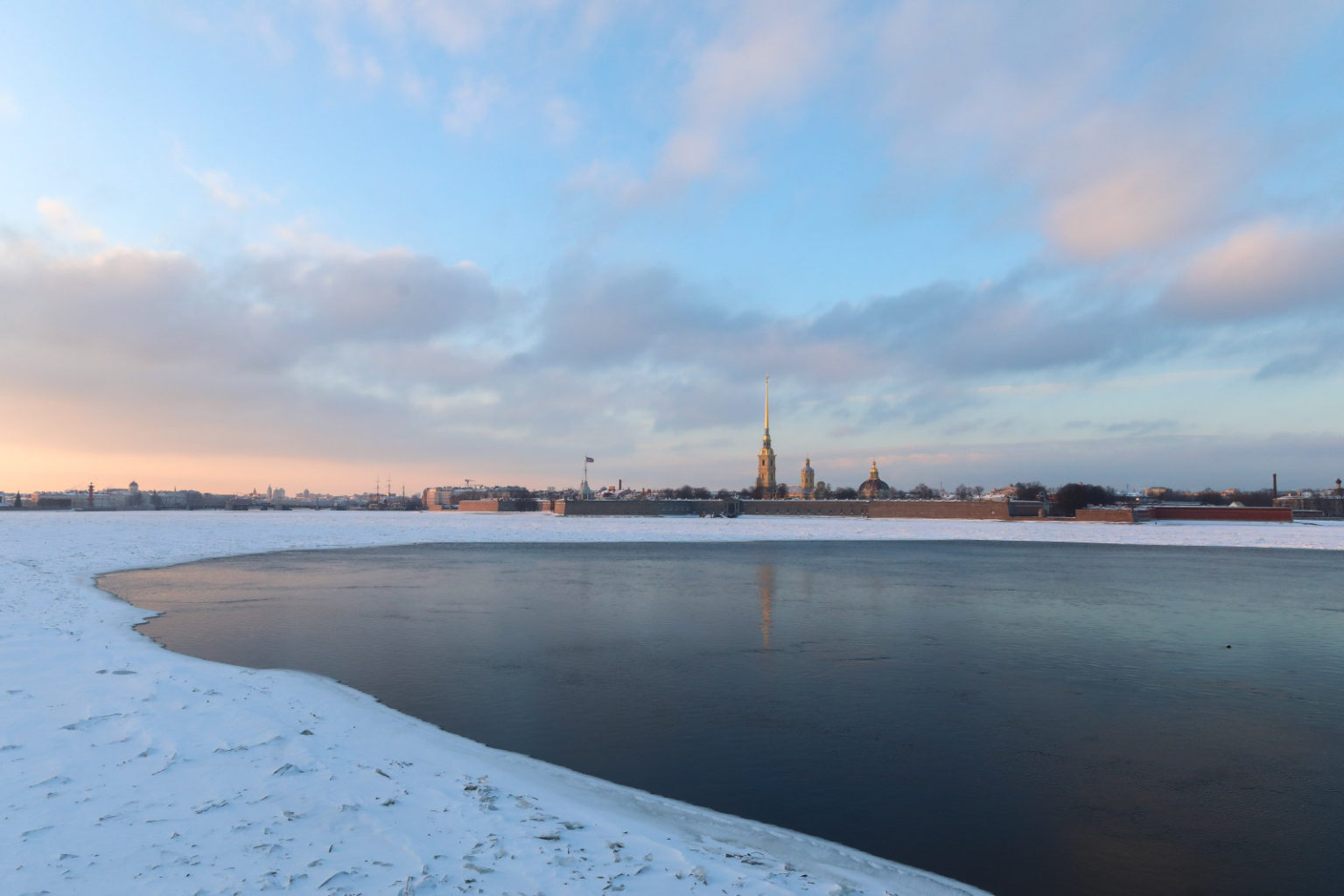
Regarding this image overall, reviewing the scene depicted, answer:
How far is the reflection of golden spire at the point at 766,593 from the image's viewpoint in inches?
556

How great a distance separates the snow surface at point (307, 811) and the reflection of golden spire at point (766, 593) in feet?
22.9

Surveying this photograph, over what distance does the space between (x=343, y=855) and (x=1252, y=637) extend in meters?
15.5

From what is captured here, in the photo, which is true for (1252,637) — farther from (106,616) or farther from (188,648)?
(106,616)

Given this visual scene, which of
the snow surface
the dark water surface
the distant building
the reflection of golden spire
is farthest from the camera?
the distant building

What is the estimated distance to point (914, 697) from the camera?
9.66 m

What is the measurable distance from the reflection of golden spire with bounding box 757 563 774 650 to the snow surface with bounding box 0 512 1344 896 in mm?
6981

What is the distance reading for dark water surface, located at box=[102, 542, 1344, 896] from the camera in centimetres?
582

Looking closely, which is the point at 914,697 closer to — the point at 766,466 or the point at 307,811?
the point at 307,811

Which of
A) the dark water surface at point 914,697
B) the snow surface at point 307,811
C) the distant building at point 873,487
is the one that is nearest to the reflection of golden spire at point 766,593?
the dark water surface at point 914,697

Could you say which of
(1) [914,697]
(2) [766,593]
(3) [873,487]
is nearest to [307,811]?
(1) [914,697]

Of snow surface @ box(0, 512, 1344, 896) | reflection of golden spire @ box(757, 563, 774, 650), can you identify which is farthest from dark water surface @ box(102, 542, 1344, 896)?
snow surface @ box(0, 512, 1344, 896)

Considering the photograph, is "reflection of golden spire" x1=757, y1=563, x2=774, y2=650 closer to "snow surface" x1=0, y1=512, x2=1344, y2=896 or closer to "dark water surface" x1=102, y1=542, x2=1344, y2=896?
"dark water surface" x1=102, y1=542, x2=1344, y2=896

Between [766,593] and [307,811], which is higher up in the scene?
[307,811]

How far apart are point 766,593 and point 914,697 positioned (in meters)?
10.4
